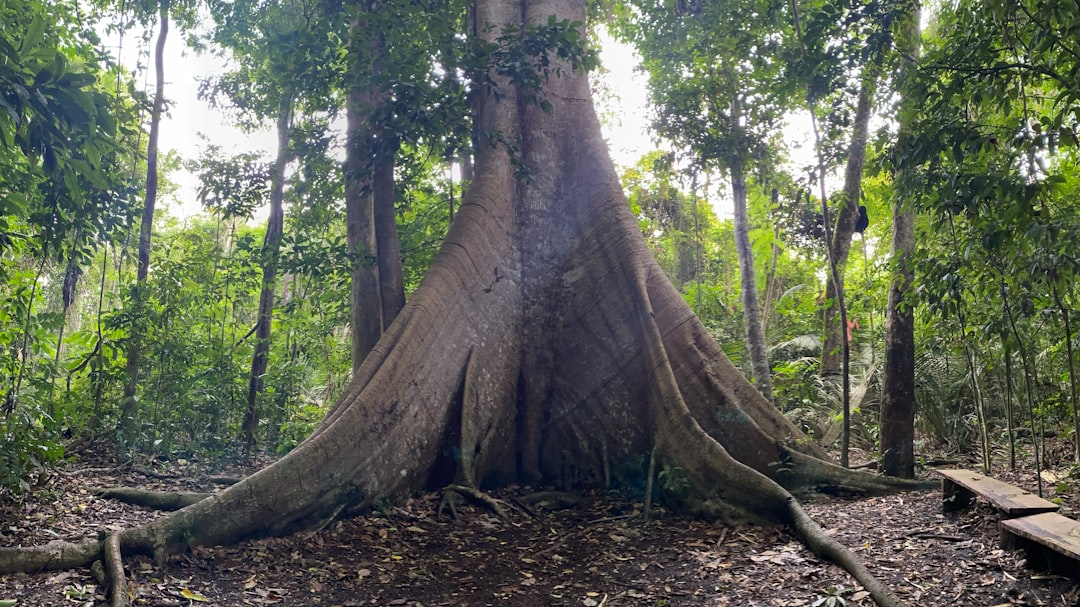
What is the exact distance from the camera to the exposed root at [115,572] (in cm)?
346

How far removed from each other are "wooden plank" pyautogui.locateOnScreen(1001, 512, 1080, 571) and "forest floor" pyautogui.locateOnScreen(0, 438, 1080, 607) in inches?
7.2

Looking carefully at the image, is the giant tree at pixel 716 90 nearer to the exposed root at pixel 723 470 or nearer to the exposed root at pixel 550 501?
the exposed root at pixel 723 470

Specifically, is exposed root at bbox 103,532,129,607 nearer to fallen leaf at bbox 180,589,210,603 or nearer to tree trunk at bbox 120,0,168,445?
fallen leaf at bbox 180,589,210,603

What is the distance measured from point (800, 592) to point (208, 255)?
26.4ft

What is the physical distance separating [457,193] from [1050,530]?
744 centimetres

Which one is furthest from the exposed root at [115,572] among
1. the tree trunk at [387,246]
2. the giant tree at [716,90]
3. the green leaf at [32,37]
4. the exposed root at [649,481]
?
the giant tree at [716,90]

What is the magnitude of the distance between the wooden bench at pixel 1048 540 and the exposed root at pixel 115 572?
423cm

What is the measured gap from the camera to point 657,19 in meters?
8.80

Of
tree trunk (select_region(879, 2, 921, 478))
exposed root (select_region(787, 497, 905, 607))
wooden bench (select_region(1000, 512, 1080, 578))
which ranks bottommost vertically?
exposed root (select_region(787, 497, 905, 607))

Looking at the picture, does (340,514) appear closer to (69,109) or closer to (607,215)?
(69,109)

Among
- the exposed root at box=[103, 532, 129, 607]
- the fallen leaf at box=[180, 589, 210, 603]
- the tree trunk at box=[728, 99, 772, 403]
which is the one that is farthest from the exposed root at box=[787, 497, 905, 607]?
the tree trunk at box=[728, 99, 772, 403]

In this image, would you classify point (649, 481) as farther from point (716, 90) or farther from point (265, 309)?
point (265, 309)

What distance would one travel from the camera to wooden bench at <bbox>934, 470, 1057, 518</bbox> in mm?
3643

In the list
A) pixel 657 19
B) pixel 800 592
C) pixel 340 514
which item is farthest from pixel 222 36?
pixel 800 592
